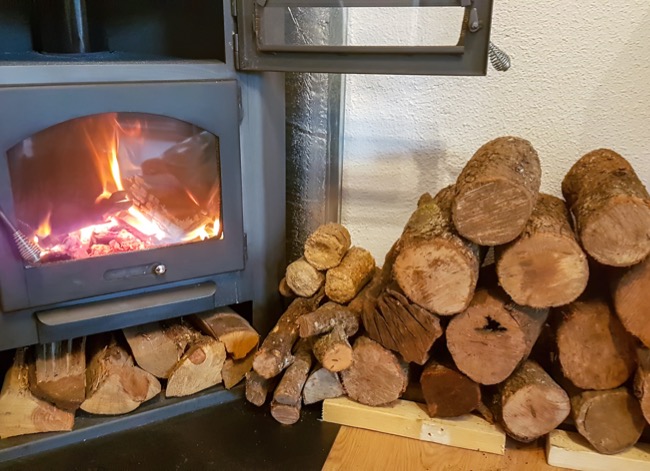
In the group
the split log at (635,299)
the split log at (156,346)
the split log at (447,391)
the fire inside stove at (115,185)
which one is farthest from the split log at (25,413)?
the split log at (635,299)

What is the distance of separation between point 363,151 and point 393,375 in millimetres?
585

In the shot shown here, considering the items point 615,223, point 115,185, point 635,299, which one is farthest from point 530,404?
point 115,185

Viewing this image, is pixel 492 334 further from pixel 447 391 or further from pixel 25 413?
pixel 25 413

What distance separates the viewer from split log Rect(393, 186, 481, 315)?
1086 mm

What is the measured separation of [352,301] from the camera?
4.39 feet

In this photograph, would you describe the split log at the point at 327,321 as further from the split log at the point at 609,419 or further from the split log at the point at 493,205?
the split log at the point at 609,419

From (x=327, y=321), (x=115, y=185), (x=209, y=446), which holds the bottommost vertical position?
(x=209, y=446)

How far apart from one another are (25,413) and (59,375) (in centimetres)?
9

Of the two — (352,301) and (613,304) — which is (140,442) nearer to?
(352,301)

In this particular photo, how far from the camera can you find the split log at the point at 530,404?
1.15 m

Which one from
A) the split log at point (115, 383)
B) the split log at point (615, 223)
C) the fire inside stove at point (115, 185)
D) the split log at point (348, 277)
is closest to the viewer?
the split log at point (615, 223)

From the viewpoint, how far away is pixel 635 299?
1067 millimetres

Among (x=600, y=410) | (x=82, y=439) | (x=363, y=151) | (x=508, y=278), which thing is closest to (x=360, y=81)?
(x=363, y=151)

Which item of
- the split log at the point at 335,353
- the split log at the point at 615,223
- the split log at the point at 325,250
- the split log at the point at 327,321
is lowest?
the split log at the point at 335,353
